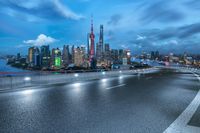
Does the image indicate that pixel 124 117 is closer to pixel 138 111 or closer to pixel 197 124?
pixel 138 111

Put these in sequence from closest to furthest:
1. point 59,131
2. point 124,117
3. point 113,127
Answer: point 59,131 < point 113,127 < point 124,117

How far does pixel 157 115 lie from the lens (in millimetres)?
5789

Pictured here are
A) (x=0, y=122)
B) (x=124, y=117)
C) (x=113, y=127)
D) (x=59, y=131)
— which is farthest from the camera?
(x=124, y=117)

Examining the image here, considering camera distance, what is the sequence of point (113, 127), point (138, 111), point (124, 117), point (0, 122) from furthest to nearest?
point (138, 111) < point (124, 117) < point (0, 122) < point (113, 127)

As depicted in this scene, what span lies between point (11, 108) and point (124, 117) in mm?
4189

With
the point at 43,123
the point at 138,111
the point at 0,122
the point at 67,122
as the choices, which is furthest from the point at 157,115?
the point at 0,122

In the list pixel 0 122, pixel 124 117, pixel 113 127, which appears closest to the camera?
pixel 113 127

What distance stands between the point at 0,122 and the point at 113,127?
3.18 m

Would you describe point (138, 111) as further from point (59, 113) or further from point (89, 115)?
point (59, 113)

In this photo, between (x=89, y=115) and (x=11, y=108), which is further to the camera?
(x=11, y=108)

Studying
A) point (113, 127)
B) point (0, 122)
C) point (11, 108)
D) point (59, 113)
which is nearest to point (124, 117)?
point (113, 127)

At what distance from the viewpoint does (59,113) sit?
5.87 m

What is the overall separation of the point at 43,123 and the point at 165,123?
346cm

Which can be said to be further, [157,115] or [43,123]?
[157,115]
